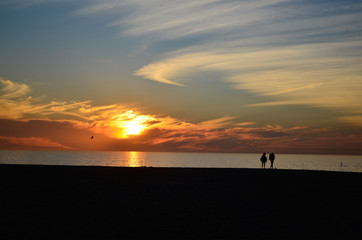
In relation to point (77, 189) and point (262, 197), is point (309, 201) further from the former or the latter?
point (77, 189)

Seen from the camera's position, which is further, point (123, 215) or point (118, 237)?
point (123, 215)

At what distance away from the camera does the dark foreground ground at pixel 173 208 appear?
1298 cm

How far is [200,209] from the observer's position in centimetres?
1641

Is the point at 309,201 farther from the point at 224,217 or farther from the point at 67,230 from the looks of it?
the point at 67,230

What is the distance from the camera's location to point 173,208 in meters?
16.4

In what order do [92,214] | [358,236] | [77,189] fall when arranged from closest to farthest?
[358,236] → [92,214] → [77,189]

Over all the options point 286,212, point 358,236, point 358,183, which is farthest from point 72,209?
point 358,183

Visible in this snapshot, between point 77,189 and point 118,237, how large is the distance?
8563 mm

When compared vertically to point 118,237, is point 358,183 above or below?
above

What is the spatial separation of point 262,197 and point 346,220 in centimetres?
504

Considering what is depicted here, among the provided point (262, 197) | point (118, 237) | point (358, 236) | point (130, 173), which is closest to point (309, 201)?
point (262, 197)

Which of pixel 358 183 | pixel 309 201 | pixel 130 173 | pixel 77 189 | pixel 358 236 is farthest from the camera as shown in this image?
pixel 130 173

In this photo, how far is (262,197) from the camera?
19.5 meters

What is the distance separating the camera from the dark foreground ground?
42.6ft
